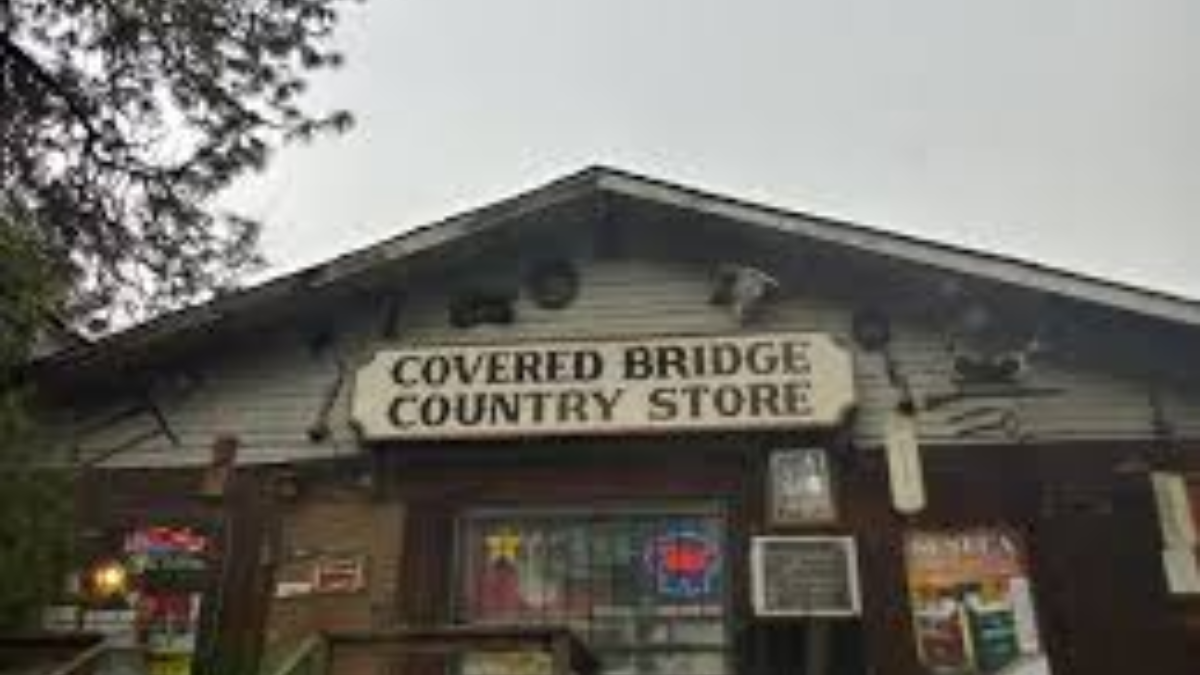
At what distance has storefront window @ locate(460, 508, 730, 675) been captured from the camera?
934 centimetres

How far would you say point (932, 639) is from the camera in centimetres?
902

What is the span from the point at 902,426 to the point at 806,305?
1.16 metres

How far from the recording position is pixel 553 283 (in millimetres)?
10789

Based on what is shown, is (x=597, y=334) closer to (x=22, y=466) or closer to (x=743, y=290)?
(x=743, y=290)

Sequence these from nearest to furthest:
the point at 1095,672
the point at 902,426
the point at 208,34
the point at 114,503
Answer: the point at 1095,672 < the point at 902,426 < the point at 114,503 < the point at 208,34

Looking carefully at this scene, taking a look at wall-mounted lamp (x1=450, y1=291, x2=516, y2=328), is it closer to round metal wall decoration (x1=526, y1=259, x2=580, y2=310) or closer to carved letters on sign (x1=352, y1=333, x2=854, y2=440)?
round metal wall decoration (x1=526, y1=259, x2=580, y2=310)

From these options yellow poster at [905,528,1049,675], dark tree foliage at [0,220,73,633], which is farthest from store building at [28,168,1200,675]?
dark tree foliage at [0,220,73,633]

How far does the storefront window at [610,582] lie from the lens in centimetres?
934

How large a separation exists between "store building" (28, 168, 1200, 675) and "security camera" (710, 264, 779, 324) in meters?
0.02

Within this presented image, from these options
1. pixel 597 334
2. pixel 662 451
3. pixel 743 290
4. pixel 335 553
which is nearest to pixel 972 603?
pixel 662 451

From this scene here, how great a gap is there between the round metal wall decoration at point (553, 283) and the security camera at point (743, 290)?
1.05 metres

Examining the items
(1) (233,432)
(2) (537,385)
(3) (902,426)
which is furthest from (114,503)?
(3) (902,426)

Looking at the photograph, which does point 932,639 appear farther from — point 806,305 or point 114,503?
point 114,503

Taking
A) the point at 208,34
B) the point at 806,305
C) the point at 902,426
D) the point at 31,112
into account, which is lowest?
the point at 902,426
